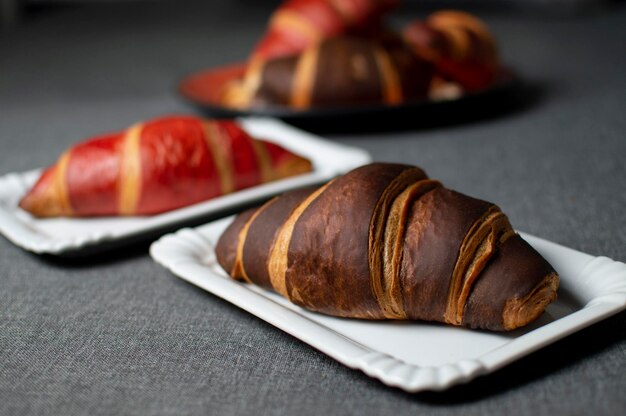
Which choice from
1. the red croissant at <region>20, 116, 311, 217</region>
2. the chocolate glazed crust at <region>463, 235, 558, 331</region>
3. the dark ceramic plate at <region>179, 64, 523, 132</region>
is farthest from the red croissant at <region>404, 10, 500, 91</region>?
the chocolate glazed crust at <region>463, 235, 558, 331</region>

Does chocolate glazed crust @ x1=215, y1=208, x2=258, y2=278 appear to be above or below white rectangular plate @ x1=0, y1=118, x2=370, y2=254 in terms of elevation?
above

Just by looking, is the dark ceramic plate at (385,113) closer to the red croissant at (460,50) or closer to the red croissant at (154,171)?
the red croissant at (460,50)

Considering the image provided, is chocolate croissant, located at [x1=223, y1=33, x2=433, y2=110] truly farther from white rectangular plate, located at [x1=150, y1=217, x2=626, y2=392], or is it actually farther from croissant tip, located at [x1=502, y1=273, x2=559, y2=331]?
croissant tip, located at [x1=502, y1=273, x2=559, y2=331]

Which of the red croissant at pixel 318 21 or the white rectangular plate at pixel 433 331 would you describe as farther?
the red croissant at pixel 318 21

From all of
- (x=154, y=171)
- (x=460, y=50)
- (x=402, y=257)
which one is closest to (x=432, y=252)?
(x=402, y=257)

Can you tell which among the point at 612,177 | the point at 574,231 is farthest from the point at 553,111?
the point at 574,231

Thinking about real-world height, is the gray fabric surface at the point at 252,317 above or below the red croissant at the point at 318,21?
below

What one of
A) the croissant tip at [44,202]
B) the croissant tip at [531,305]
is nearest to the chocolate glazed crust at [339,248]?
the croissant tip at [531,305]
